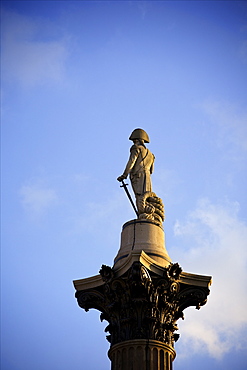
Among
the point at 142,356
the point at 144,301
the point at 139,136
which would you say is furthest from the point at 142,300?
the point at 139,136

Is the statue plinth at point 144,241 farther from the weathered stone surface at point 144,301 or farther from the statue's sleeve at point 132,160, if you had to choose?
the statue's sleeve at point 132,160

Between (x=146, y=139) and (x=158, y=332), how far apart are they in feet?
27.1

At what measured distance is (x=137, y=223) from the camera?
2289 cm

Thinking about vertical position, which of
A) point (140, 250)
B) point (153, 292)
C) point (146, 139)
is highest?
point (146, 139)

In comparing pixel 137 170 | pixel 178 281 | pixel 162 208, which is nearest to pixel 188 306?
pixel 178 281

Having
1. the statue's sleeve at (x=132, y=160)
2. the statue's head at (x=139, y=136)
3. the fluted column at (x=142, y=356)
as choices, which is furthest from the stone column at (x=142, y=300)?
the statue's head at (x=139, y=136)

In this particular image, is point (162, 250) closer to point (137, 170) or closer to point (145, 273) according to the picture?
point (145, 273)

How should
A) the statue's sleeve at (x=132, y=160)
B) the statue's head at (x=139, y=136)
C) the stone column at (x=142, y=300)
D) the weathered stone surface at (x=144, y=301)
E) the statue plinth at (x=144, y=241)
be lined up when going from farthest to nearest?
1. the statue's head at (x=139, y=136)
2. the statue's sleeve at (x=132, y=160)
3. the statue plinth at (x=144, y=241)
4. the weathered stone surface at (x=144, y=301)
5. the stone column at (x=142, y=300)

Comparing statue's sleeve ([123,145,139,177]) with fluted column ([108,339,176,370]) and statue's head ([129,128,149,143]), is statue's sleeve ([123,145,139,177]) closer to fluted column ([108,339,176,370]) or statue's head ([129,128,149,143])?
statue's head ([129,128,149,143])

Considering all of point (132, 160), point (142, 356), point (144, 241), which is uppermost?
point (132, 160)

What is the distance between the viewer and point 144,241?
22312mm

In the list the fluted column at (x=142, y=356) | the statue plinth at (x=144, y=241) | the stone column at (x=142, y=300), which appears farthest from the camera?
the statue plinth at (x=144, y=241)

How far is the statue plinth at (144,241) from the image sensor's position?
2184 centimetres

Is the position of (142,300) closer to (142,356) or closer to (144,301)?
(144,301)
